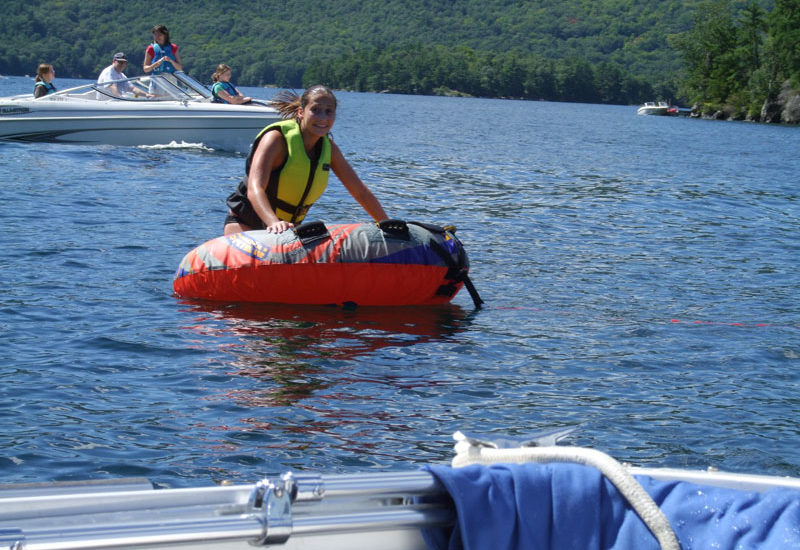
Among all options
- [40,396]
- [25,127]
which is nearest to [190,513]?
[40,396]

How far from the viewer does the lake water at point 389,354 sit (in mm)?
4750

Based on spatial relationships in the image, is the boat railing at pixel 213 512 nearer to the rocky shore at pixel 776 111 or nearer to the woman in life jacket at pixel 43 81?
the woman in life jacket at pixel 43 81

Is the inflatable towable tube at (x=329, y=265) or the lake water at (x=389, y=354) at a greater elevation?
the inflatable towable tube at (x=329, y=265)

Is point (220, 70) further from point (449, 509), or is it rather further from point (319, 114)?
point (449, 509)

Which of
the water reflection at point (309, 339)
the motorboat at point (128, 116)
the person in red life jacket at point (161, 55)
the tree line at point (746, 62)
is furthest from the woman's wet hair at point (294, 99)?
the tree line at point (746, 62)

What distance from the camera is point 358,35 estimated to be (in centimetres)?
16562

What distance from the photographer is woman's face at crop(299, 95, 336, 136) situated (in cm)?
712

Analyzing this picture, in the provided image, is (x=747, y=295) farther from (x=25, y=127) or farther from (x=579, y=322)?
(x=25, y=127)

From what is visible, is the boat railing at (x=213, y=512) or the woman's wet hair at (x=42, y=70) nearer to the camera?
the boat railing at (x=213, y=512)

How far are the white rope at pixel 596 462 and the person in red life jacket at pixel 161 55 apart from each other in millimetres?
17155

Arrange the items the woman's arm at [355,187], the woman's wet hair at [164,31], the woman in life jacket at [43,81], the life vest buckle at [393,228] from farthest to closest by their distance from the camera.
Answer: the woman in life jacket at [43,81]
the woman's wet hair at [164,31]
the woman's arm at [355,187]
the life vest buckle at [393,228]

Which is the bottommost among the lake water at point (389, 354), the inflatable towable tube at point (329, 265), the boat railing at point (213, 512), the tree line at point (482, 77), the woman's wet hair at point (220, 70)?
the lake water at point (389, 354)

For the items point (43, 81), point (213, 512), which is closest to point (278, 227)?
point (213, 512)

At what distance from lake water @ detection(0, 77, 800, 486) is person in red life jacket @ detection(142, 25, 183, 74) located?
5.61 metres
